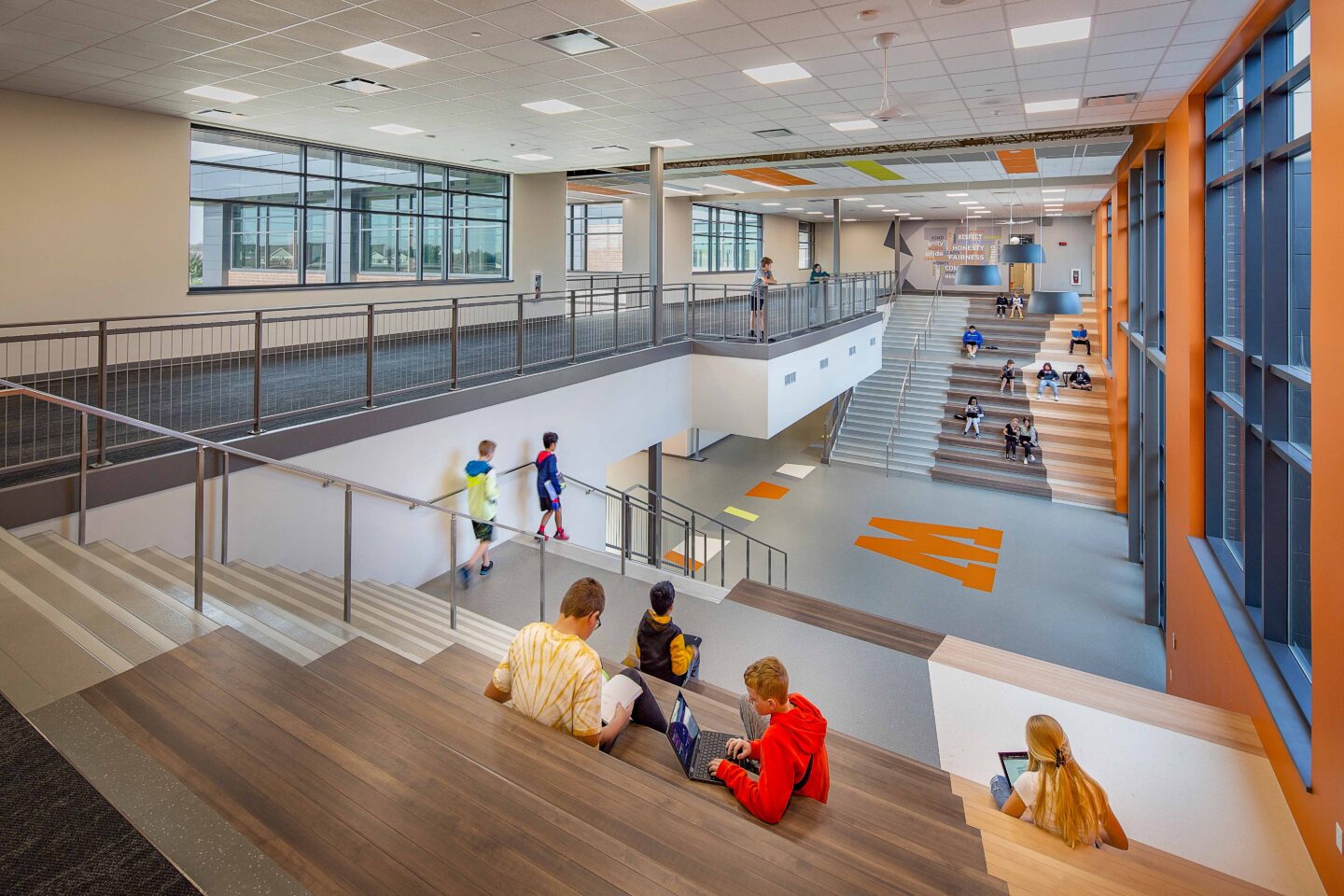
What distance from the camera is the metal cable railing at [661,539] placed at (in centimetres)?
1067

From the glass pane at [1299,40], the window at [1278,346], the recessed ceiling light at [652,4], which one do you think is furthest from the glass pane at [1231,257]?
the recessed ceiling light at [652,4]

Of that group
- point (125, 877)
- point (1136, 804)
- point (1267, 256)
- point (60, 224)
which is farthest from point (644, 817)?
point (60, 224)

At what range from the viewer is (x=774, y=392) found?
1316 cm

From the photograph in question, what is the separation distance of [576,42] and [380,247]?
27.0 ft

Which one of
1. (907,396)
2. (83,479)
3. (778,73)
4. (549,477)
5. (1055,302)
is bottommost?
(549,477)

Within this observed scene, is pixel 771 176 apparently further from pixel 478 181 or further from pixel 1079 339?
pixel 1079 339

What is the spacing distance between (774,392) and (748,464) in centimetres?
900

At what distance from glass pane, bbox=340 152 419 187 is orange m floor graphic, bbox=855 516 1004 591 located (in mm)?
11149

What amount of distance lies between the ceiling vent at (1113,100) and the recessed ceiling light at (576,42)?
5913mm

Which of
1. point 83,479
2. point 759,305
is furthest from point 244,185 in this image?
point 759,305

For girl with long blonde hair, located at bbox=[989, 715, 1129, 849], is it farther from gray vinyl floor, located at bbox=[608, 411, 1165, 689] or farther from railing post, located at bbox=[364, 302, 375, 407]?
gray vinyl floor, located at bbox=[608, 411, 1165, 689]

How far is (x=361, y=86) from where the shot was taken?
8.66 meters

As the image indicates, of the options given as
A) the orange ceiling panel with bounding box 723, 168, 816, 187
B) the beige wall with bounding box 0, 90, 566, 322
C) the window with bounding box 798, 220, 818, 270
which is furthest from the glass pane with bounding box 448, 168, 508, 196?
the window with bounding box 798, 220, 818, 270

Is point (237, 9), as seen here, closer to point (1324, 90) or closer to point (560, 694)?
point (560, 694)
